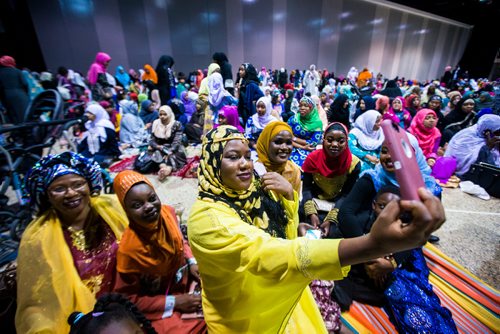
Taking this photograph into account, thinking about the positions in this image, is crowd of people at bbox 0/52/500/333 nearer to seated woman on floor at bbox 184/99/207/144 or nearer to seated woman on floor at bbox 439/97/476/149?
seated woman on floor at bbox 184/99/207/144

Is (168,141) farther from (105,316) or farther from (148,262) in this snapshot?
(105,316)

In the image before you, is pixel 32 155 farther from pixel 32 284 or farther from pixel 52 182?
pixel 32 284

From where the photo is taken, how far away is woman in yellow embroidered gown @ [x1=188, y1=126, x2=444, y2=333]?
1.95 feet

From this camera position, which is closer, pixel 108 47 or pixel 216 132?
pixel 216 132

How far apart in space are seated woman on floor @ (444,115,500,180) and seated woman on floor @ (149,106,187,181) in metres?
5.31

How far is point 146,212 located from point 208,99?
4228mm

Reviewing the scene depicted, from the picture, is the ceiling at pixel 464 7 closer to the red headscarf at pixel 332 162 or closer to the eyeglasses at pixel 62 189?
the red headscarf at pixel 332 162

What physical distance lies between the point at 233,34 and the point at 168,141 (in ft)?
41.0

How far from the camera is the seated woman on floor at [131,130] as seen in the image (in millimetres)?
5973

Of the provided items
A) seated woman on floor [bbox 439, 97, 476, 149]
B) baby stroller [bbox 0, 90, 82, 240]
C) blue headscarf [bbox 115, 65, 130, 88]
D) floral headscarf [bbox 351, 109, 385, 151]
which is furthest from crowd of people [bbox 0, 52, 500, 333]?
blue headscarf [bbox 115, 65, 130, 88]

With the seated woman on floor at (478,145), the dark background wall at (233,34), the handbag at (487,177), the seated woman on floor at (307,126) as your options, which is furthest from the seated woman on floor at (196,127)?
the dark background wall at (233,34)

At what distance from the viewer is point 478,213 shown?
3180 mm

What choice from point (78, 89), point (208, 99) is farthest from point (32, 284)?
point (78, 89)

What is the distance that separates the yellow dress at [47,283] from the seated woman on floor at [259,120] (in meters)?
3.23
